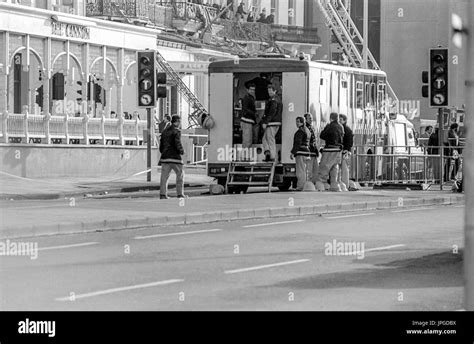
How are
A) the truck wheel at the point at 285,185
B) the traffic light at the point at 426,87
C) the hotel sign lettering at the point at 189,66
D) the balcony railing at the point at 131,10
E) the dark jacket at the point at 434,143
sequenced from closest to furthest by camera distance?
the truck wheel at the point at 285,185 < the traffic light at the point at 426,87 < the dark jacket at the point at 434,143 < the hotel sign lettering at the point at 189,66 < the balcony railing at the point at 131,10

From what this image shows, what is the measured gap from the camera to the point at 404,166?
38.8 metres

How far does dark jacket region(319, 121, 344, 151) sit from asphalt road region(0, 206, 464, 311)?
36.1ft

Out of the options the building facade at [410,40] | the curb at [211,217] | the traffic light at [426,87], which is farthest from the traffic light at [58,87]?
the building facade at [410,40]

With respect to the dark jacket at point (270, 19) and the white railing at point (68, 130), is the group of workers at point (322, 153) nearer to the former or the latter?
the white railing at point (68, 130)

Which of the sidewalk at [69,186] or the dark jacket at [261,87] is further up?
the dark jacket at [261,87]

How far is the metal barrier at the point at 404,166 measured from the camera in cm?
3734

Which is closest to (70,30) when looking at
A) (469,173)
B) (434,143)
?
(434,143)

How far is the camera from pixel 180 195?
99.8 ft

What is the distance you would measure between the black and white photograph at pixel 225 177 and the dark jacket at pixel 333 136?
0.04m

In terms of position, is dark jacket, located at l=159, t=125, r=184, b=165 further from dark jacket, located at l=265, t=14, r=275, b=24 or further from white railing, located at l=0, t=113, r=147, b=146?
dark jacket, located at l=265, t=14, r=275, b=24

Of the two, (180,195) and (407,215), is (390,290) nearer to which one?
(407,215)

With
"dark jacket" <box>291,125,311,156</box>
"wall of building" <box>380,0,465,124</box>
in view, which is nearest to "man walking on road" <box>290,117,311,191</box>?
"dark jacket" <box>291,125,311,156</box>

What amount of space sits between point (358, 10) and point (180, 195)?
57744mm
